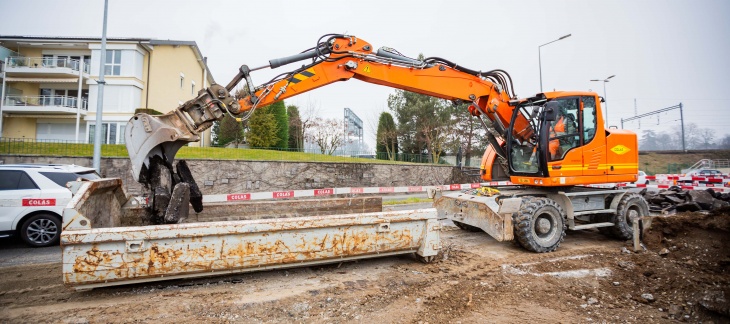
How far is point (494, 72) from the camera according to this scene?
688 cm

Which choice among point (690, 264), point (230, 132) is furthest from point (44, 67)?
point (690, 264)

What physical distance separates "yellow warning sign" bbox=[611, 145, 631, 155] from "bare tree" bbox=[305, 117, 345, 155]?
70.8 feet

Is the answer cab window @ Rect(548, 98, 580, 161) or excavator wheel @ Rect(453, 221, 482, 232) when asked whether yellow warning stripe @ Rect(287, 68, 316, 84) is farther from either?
excavator wheel @ Rect(453, 221, 482, 232)

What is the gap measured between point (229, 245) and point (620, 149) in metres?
6.92

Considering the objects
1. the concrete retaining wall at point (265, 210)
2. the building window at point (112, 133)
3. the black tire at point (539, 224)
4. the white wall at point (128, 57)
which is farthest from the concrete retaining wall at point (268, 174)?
the white wall at point (128, 57)

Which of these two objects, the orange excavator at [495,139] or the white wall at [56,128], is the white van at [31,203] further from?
the white wall at [56,128]

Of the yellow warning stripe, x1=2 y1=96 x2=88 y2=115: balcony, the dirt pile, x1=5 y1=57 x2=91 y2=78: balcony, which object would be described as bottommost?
the dirt pile

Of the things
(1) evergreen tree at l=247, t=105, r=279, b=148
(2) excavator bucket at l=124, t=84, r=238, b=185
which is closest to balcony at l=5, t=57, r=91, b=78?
(1) evergreen tree at l=247, t=105, r=279, b=148

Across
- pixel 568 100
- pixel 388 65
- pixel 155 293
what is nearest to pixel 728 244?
pixel 568 100

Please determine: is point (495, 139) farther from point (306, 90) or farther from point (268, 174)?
point (268, 174)

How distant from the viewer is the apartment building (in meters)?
24.2

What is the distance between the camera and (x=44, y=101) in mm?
24625

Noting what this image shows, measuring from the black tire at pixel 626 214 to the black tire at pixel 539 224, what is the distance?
4.55 ft

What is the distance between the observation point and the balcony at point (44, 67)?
2412 centimetres
